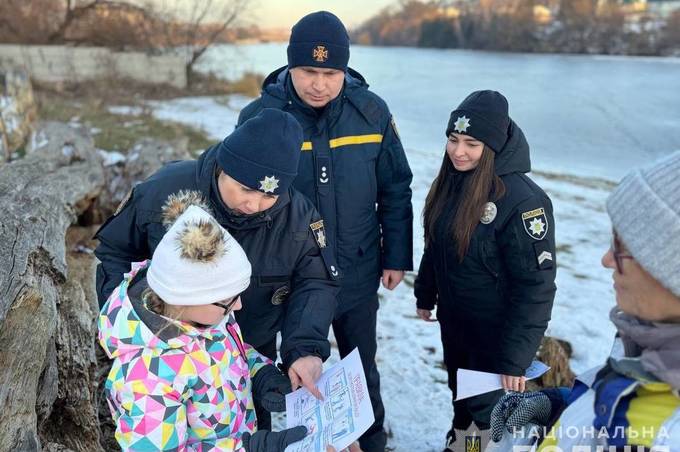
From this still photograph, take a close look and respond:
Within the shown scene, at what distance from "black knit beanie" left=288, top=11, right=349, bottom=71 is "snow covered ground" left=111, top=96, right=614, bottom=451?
6.06 feet

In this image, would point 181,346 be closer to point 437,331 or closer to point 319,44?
point 319,44

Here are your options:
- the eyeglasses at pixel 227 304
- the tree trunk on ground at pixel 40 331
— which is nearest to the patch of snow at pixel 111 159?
the tree trunk on ground at pixel 40 331

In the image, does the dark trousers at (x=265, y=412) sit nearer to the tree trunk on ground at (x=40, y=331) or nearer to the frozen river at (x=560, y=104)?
the tree trunk on ground at (x=40, y=331)

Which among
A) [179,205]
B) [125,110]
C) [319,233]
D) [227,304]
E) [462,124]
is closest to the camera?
[227,304]

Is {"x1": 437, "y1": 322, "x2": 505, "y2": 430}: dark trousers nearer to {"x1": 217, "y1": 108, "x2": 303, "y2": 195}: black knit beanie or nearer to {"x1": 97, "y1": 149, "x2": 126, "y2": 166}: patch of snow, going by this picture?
{"x1": 217, "y1": 108, "x2": 303, "y2": 195}: black knit beanie

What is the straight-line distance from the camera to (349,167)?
7.63 ft

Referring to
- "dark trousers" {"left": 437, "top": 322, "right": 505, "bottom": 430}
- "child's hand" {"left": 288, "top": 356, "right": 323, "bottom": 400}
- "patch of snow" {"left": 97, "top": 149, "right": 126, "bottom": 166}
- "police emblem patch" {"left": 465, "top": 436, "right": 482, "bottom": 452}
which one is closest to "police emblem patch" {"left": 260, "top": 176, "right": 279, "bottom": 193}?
"child's hand" {"left": 288, "top": 356, "right": 323, "bottom": 400}

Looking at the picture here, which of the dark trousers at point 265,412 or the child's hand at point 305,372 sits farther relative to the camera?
the dark trousers at point 265,412

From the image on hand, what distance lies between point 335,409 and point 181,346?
0.47 metres

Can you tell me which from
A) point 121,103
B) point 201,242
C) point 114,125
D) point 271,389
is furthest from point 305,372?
point 121,103

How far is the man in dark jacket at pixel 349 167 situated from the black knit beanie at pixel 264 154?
0.59m

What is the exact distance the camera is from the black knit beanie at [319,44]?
2.25m

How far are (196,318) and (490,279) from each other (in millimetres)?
1279

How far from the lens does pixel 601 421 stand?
106 centimetres
